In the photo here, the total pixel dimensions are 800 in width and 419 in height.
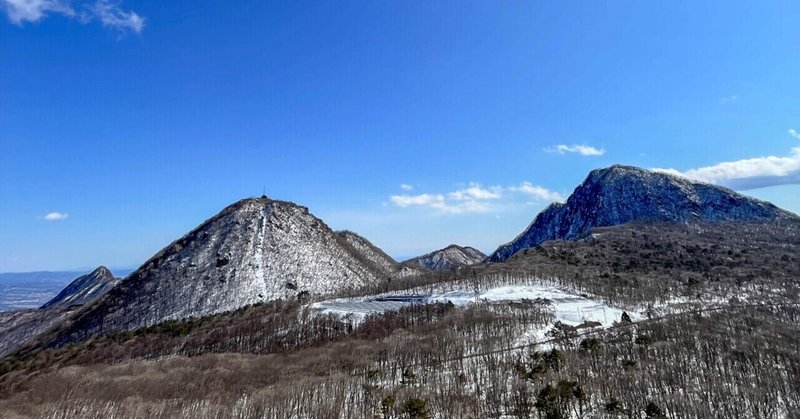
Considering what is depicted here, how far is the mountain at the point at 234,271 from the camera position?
74812 millimetres

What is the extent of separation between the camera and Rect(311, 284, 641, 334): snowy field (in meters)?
53.1

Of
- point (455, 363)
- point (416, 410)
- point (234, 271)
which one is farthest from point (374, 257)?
point (416, 410)

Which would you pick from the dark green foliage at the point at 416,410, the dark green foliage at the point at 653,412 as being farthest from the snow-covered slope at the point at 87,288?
the dark green foliage at the point at 653,412

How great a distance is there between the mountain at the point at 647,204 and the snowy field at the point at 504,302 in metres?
92.8

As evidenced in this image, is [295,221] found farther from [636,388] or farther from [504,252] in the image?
[504,252]

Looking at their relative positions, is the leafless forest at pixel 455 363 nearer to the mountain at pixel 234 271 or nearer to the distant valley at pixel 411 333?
the distant valley at pixel 411 333

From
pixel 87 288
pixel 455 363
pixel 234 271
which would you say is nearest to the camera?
pixel 455 363

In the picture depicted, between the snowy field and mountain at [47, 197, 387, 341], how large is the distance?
2047 cm

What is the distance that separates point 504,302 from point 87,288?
145745 millimetres

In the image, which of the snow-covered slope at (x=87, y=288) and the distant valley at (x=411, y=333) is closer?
the distant valley at (x=411, y=333)

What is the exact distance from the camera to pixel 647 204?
17025 centimetres

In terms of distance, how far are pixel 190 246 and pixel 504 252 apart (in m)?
134

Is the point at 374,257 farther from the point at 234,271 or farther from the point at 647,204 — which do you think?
the point at 647,204

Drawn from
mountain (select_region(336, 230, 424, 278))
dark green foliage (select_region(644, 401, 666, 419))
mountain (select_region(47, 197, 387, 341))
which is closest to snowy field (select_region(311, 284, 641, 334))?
mountain (select_region(47, 197, 387, 341))
